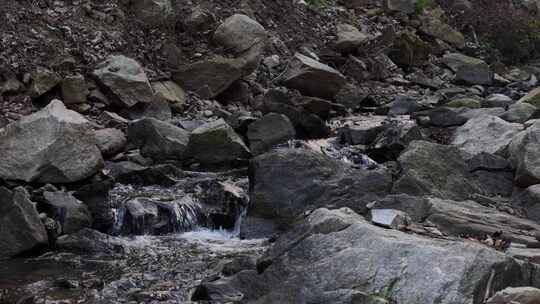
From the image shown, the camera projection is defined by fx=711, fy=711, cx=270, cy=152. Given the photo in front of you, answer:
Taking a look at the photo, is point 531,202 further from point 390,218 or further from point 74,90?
point 74,90

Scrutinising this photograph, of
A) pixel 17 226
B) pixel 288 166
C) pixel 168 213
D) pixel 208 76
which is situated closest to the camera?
pixel 17 226

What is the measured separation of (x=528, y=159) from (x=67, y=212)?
17.5 feet

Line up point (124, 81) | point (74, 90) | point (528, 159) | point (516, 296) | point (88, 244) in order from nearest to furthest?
point (516, 296) → point (88, 244) → point (528, 159) → point (74, 90) → point (124, 81)

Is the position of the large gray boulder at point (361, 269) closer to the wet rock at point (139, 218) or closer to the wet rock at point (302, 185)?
the wet rock at point (302, 185)

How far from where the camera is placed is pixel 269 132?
36.3 feet

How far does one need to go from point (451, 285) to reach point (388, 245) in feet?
2.13

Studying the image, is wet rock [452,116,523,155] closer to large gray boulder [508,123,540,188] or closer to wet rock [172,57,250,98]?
large gray boulder [508,123,540,188]

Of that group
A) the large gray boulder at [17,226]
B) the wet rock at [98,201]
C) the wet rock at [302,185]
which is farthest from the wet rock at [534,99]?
the large gray boulder at [17,226]

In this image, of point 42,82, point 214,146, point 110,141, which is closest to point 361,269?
point 214,146

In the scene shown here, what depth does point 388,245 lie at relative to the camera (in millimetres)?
5016

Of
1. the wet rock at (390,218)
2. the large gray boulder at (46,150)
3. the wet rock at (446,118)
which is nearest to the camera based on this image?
the wet rock at (390,218)

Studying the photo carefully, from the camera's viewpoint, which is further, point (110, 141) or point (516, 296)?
point (110, 141)

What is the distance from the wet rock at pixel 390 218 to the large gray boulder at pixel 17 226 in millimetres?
3312

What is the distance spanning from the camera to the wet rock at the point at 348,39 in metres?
18.2
